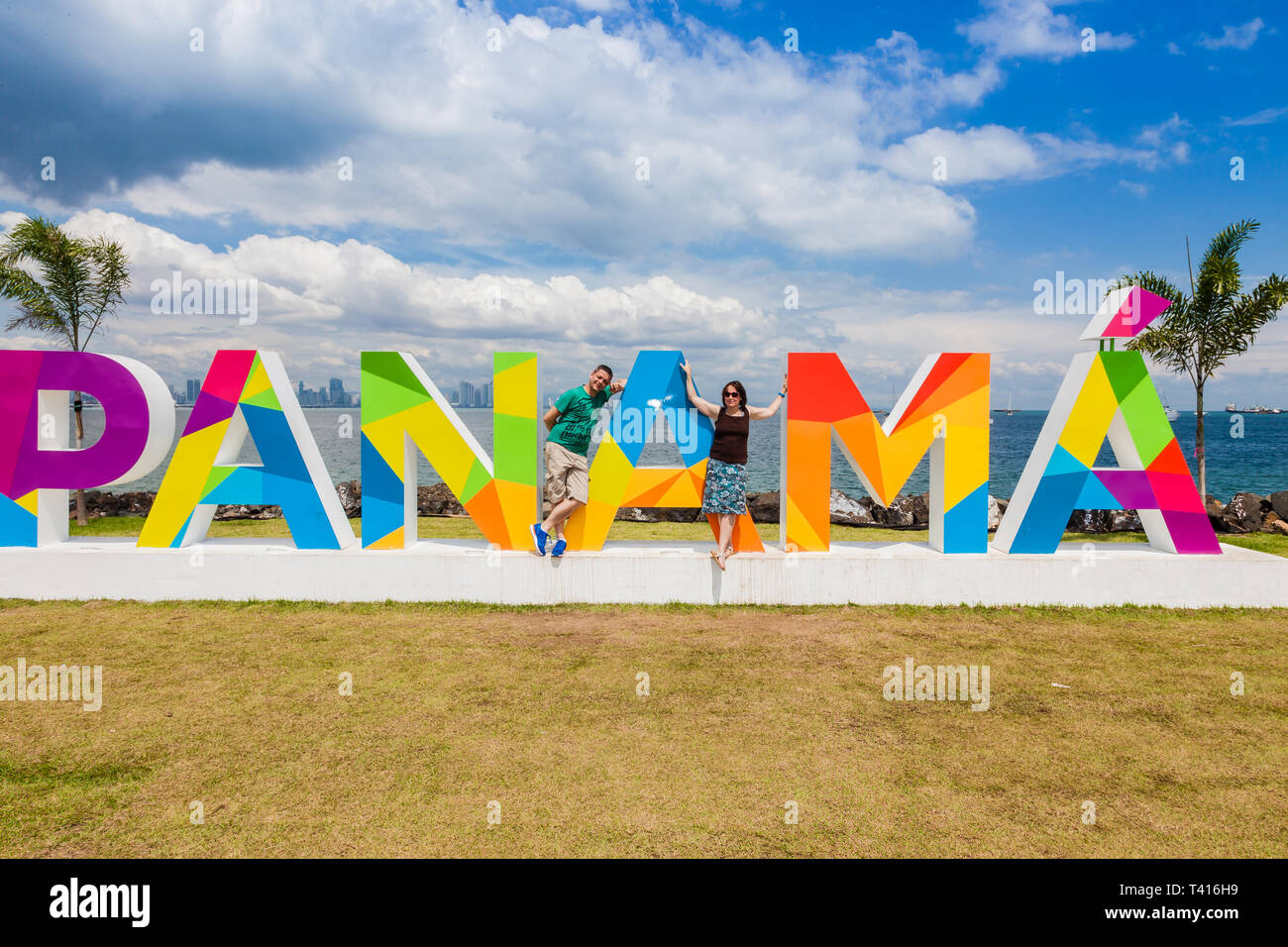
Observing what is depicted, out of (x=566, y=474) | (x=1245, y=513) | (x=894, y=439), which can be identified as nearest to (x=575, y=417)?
(x=566, y=474)

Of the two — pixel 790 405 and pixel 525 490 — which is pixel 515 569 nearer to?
pixel 525 490

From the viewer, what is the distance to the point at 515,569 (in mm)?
8500

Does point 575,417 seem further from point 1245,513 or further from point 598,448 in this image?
point 1245,513

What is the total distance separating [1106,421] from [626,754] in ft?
24.6

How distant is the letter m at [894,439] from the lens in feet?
28.3

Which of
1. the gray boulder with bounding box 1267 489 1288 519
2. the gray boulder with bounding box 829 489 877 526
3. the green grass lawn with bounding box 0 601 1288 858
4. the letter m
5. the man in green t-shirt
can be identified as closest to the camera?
the green grass lawn with bounding box 0 601 1288 858

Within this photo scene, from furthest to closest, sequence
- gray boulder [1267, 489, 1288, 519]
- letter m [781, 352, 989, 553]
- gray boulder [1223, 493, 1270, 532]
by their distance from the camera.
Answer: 1. gray boulder [1267, 489, 1288, 519]
2. gray boulder [1223, 493, 1270, 532]
3. letter m [781, 352, 989, 553]

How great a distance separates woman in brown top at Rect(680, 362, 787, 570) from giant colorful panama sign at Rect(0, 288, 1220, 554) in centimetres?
24

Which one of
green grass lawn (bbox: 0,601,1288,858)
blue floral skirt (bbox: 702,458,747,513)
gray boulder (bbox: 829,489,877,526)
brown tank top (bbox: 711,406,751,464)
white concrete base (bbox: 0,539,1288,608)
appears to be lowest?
green grass lawn (bbox: 0,601,1288,858)

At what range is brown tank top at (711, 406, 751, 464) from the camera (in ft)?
27.3

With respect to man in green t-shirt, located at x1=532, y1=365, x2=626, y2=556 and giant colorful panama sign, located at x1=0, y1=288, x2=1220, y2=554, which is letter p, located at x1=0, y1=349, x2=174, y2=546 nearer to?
giant colorful panama sign, located at x1=0, y1=288, x2=1220, y2=554

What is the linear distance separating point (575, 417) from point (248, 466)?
13.8 feet

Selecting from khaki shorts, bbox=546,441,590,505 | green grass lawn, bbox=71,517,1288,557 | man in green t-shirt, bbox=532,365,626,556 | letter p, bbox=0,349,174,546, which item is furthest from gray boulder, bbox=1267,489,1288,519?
letter p, bbox=0,349,174,546
